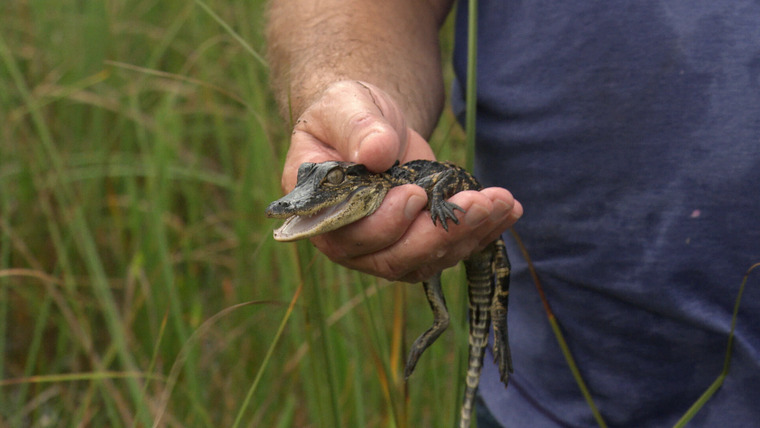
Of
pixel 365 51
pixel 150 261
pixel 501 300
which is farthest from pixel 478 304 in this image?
pixel 150 261

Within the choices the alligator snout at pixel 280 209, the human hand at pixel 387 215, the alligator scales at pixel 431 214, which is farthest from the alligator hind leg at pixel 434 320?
the alligator snout at pixel 280 209

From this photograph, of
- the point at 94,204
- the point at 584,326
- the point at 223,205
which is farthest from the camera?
the point at 223,205

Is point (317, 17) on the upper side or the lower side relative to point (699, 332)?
upper

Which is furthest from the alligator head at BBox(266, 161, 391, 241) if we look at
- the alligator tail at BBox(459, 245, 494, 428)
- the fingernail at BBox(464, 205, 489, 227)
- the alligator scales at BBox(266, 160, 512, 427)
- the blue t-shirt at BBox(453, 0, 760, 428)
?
the blue t-shirt at BBox(453, 0, 760, 428)

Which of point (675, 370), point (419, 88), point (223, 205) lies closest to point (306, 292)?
point (419, 88)

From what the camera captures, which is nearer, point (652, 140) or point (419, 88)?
point (652, 140)

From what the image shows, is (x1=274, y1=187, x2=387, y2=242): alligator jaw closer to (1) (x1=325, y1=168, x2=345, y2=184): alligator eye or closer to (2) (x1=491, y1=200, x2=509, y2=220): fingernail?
(1) (x1=325, y1=168, x2=345, y2=184): alligator eye

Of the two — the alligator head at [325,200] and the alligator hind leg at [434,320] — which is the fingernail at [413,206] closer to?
the alligator head at [325,200]

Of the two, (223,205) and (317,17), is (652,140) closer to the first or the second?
(317,17)
